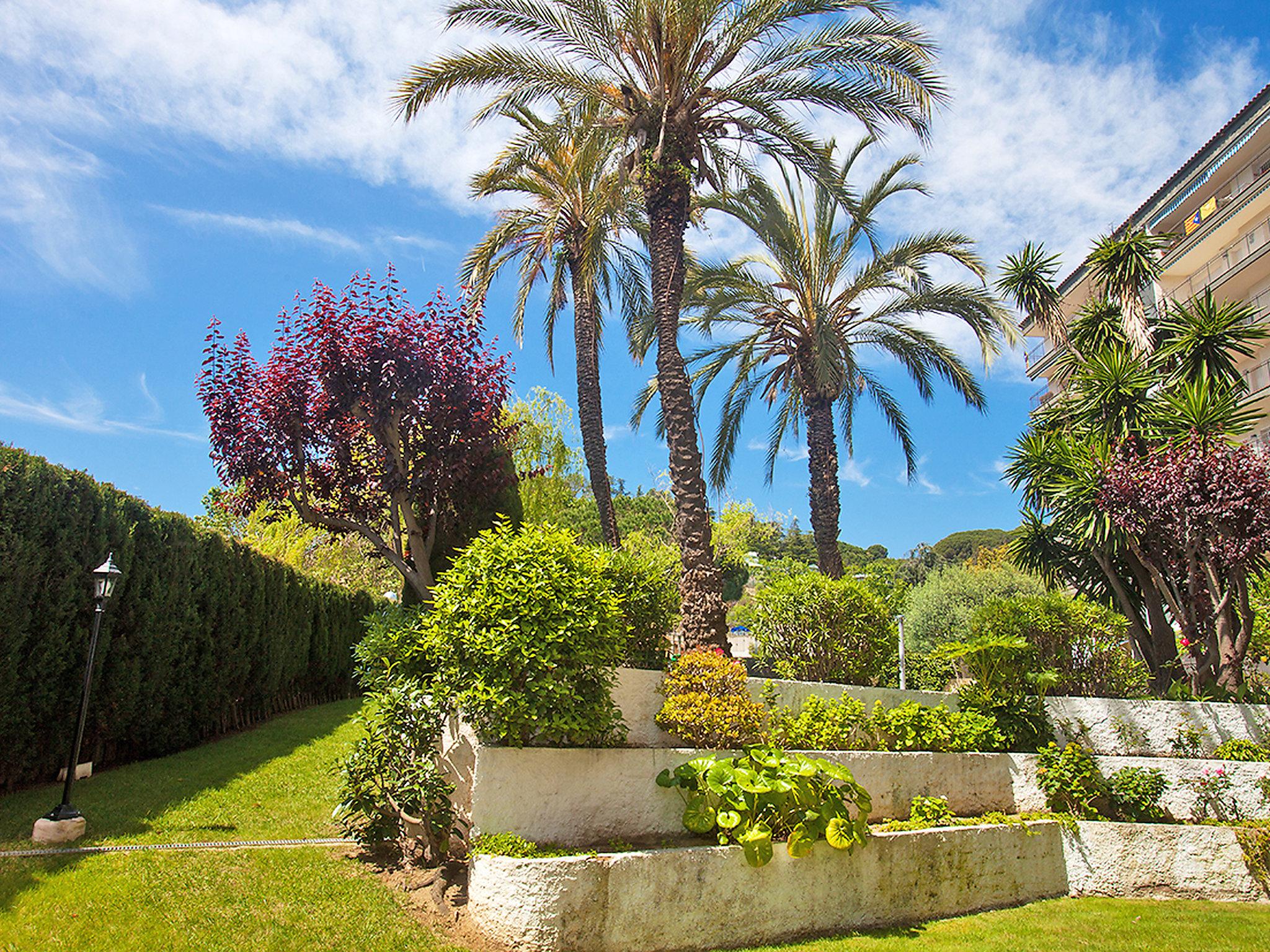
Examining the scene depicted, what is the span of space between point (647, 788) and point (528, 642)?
2.11 metres

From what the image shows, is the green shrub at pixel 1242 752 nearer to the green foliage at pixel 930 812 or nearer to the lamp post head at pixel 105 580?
the green foliage at pixel 930 812

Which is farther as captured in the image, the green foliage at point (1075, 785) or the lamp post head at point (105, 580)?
the green foliage at point (1075, 785)

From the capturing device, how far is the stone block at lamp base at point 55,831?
6371mm

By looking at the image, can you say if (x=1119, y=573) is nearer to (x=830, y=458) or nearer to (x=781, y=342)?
(x=830, y=458)

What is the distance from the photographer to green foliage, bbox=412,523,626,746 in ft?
21.7

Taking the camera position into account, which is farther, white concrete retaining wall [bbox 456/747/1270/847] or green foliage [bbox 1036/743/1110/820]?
green foliage [bbox 1036/743/1110/820]

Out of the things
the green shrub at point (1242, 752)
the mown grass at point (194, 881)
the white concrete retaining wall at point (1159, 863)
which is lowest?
the white concrete retaining wall at point (1159, 863)

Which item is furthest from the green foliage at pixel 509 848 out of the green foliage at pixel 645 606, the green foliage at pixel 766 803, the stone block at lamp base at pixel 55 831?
the stone block at lamp base at pixel 55 831

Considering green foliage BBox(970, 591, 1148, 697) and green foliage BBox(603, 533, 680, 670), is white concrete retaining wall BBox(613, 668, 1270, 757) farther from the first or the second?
green foliage BBox(603, 533, 680, 670)

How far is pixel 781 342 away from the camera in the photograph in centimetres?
1759

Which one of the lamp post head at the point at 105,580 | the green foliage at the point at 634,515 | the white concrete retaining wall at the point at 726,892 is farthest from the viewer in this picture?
the green foliage at the point at 634,515

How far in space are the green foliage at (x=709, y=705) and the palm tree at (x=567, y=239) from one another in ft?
19.7

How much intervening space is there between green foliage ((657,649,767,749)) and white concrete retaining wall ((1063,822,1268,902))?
4387mm

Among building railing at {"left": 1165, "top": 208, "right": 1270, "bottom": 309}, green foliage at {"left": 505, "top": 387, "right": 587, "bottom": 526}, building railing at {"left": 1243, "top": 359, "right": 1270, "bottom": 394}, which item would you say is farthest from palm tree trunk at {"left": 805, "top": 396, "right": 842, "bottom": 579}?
building railing at {"left": 1243, "top": 359, "right": 1270, "bottom": 394}
